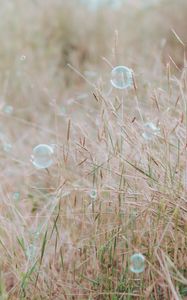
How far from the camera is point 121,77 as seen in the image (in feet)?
5.51

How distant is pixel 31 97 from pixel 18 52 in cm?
46

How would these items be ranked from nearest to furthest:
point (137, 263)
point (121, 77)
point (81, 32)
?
point (137, 263) < point (121, 77) < point (81, 32)

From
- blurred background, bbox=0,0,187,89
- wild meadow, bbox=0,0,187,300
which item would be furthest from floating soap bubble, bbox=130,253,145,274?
blurred background, bbox=0,0,187,89

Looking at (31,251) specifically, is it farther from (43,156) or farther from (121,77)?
(121,77)

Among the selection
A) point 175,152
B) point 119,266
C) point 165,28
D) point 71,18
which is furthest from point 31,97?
point 119,266

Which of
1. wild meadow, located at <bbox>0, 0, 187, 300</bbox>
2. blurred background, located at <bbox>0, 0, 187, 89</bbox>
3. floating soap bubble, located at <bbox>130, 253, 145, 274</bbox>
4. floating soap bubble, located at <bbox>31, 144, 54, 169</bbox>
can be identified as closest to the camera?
floating soap bubble, located at <bbox>130, 253, 145, 274</bbox>

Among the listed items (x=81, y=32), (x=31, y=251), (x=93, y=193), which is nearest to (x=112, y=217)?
(x=93, y=193)

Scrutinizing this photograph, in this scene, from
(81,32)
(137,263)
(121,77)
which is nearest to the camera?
(137,263)

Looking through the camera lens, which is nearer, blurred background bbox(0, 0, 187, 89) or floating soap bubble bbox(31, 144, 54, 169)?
floating soap bubble bbox(31, 144, 54, 169)

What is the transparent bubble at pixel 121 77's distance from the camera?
5.49 feet

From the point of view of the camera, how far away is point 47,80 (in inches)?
167

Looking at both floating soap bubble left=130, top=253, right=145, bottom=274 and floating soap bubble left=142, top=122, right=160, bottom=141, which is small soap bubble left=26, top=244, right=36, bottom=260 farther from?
floating soap bubble left=142, top=122, right=160, bottom=141

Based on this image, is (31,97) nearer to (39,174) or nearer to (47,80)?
(47,80)

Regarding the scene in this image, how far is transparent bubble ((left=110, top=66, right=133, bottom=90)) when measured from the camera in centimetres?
167
